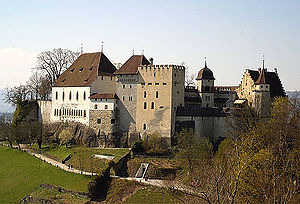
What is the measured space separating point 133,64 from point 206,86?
10.7 metres

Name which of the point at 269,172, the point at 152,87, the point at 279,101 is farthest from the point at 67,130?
the point at 269,172

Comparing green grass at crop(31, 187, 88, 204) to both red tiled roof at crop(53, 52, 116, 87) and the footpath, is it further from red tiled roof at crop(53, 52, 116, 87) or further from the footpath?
red tiled roof at crop(53, 52, 116, 87)

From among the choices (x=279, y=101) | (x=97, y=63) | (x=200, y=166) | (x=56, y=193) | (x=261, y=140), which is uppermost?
(x=97, y=63)

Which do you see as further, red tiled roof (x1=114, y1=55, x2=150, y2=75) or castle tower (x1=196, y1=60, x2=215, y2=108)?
castle tower (x1=196, y1=60, x2=215, y2=108)

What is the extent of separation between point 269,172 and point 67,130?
1371 inches

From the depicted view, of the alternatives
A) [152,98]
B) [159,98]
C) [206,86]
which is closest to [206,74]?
[206,86]

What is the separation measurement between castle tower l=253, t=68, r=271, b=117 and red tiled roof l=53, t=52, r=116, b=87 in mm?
20194

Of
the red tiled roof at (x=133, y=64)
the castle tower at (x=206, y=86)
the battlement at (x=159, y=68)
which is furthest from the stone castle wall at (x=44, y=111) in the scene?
the castle tower at (x=206, y=86)

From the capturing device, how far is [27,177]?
1757 inches

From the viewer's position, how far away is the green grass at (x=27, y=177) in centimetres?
4031

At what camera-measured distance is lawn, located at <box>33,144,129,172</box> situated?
44.6 m

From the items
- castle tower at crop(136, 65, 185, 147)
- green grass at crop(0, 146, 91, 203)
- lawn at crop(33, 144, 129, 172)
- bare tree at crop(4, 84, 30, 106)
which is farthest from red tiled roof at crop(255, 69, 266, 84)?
bare tree at crop(4, 84, 30, 106)

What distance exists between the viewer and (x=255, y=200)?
83.1ft

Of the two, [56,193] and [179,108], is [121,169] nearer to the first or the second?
[56,193]
